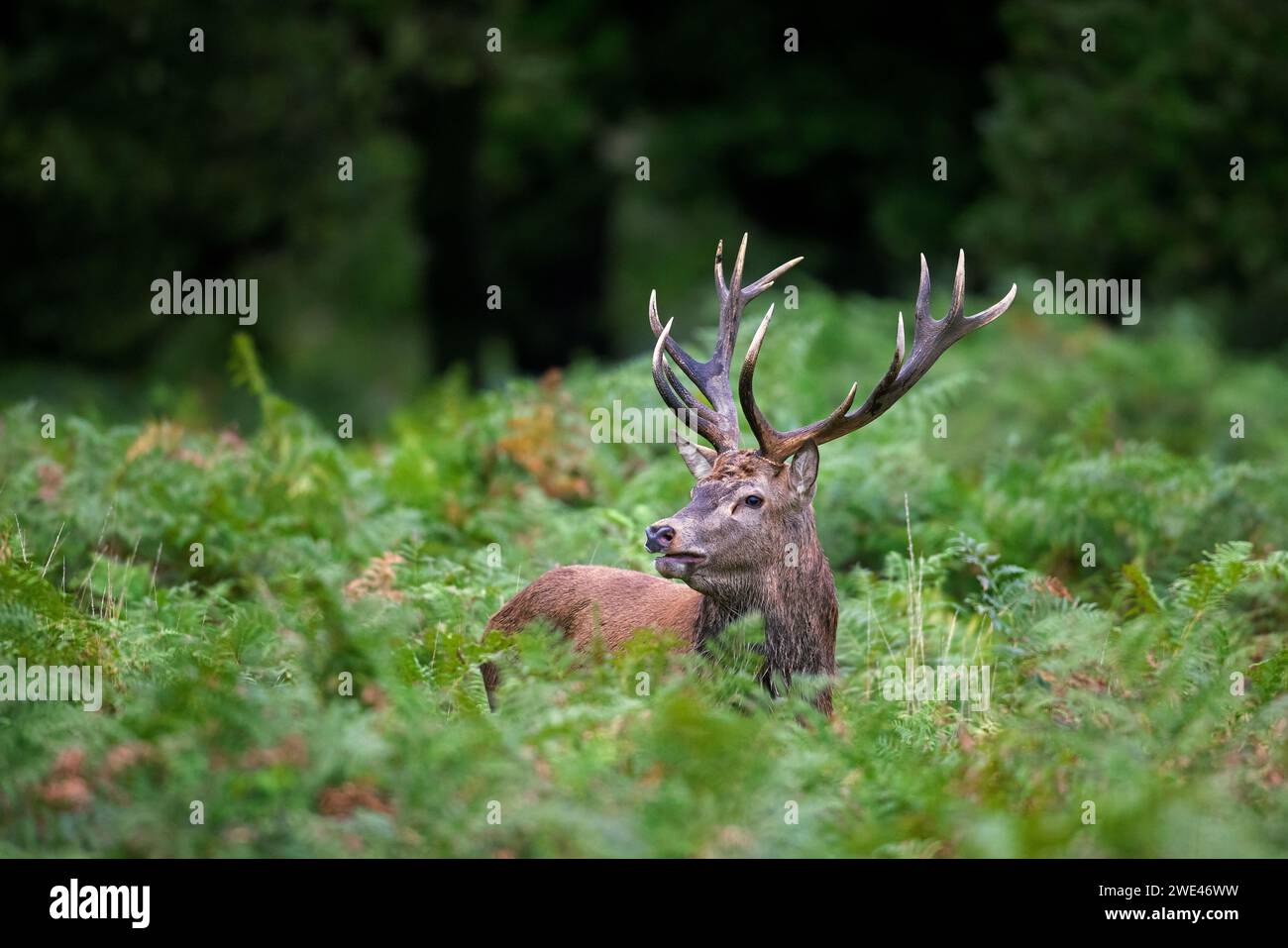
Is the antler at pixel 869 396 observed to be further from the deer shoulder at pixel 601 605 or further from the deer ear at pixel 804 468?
the deer shoulder at pixel 601 605

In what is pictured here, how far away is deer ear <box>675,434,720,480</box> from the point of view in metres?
7.20

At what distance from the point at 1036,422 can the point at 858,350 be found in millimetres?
2362

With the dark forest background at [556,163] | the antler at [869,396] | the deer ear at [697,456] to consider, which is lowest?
the deer ear at [697,456]

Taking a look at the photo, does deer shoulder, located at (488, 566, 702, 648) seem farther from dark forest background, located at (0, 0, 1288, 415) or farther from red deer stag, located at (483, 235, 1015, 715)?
dark forest background, located at (0, 0, 1288, 415)

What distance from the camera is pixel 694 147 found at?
2389 cm

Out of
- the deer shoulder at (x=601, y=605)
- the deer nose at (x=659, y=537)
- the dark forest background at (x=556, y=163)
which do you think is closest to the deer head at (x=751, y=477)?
the deer nose at (x=659, y=537)

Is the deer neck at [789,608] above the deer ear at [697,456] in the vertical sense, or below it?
below

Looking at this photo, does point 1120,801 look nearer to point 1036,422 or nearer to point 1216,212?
point 1036,422

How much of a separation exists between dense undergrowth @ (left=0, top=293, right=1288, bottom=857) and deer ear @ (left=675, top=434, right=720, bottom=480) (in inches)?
42.8

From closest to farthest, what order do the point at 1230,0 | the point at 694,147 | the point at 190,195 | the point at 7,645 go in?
1. the point at 7,645
2. the point at 1230,0
3. the point at 190,195
4. the point at 694,147

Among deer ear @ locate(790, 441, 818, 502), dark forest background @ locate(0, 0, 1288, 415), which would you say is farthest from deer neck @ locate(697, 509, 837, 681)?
dark forest background @ locate(0, 0, 1288, 415)

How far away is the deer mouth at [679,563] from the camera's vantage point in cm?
652
